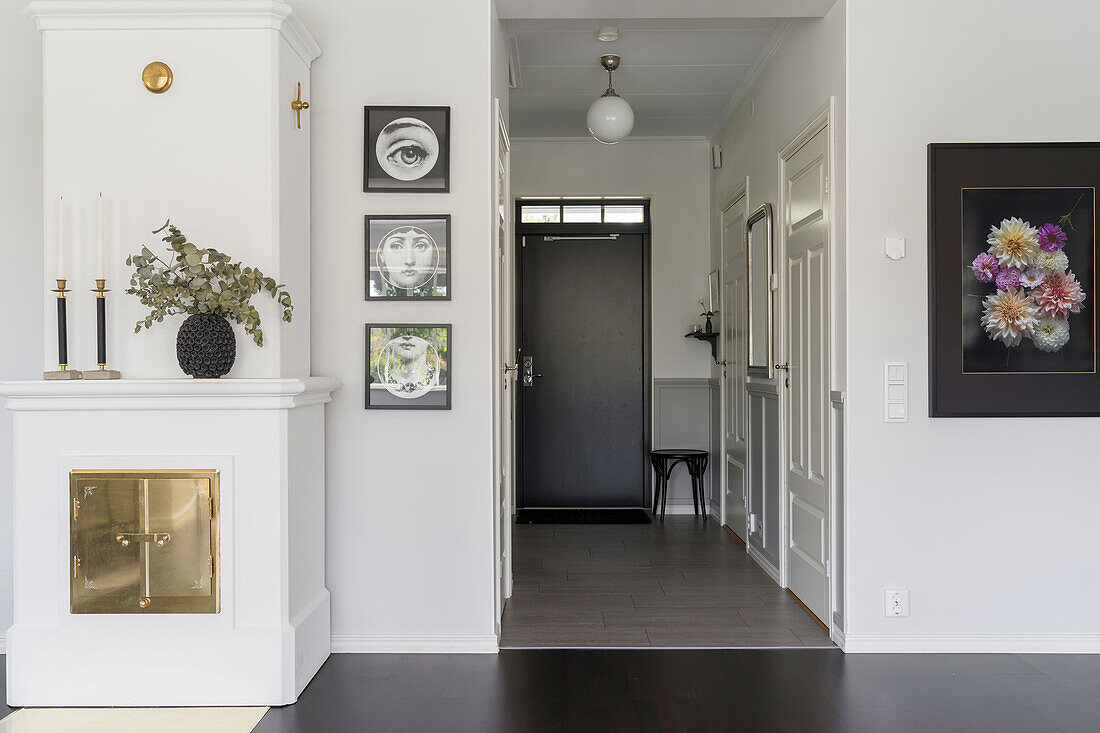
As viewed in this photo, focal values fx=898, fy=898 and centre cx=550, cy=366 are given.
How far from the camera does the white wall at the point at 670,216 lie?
656 cm

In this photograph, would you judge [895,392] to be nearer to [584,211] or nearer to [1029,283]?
Answer: [1029,283]

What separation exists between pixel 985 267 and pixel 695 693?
1.87 meters

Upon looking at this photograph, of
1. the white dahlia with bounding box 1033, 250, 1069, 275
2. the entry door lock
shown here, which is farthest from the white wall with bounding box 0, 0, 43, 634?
the white dahlia with bounding box 1033, 250, 1069, 275

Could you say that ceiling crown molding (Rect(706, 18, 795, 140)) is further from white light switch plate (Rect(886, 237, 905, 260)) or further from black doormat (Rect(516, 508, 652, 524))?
black doormat (Rect(516, 508, 652, 524))

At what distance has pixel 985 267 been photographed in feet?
10.9

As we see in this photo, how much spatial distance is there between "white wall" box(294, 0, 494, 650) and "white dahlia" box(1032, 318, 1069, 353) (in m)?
2.05

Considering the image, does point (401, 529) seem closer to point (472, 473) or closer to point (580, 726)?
point (472, 473)

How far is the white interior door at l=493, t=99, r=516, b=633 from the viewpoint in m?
3.58

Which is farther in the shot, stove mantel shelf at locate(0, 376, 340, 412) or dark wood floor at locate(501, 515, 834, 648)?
dark wood floor at locate(501, 515, 834, 648)

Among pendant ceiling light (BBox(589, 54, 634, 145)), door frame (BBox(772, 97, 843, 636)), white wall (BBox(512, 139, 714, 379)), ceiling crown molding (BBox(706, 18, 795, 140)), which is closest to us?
door frame (BBox(772, 97, 843, 636))

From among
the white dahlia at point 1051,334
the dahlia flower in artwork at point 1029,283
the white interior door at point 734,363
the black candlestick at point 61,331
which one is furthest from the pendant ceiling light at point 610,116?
the black candlestick at point 61,331

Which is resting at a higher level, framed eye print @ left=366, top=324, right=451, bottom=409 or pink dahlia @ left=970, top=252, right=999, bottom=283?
pink dahlia @ left=970, top=252, right=999, bottom=283

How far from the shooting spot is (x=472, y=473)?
343 cm

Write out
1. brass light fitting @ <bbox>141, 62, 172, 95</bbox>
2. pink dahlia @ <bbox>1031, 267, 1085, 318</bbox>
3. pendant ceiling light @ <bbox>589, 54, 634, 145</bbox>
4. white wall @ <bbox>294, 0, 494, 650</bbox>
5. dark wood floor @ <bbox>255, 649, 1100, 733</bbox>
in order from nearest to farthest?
dark wood floor @ <bbox>255, 649, 1100, 733</bbox>
brass light fitting @ <bbox>141, 62, 172, 95</bbox>
pink dahlia @ <bbox>1031, 267, 1085, 318</bbox>
white wall @ <bbox>294, 0, 494, 650</bbox>
pendant ceiling light @ <bbox>589, 54, 634, 145</bbox>
